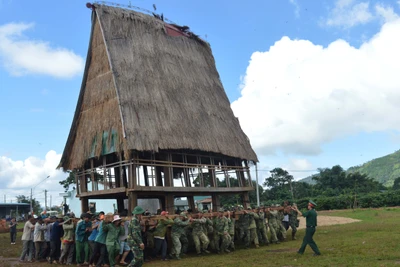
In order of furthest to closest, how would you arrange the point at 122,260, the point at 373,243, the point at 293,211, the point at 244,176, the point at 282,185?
the point at 282,185 → the point at 244,176 → the point at 293,211 → the point at 373,243 → the point at 122,260

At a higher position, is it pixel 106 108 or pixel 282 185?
pixel 106 108

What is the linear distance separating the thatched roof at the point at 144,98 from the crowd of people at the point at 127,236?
4716mm

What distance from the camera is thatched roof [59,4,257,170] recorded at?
59.0 feet

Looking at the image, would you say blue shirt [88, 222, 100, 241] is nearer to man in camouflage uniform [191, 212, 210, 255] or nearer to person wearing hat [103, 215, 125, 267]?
person wearing hat [103, 215, 125, 267]

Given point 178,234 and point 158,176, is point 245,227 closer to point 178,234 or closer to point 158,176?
point 178,234

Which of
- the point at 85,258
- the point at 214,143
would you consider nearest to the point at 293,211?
the point at 214,143

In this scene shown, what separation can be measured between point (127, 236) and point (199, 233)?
298cm

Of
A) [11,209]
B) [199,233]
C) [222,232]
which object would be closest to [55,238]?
[199,233]

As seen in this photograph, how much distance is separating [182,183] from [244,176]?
13.4 feet

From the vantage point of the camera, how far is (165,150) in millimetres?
18969

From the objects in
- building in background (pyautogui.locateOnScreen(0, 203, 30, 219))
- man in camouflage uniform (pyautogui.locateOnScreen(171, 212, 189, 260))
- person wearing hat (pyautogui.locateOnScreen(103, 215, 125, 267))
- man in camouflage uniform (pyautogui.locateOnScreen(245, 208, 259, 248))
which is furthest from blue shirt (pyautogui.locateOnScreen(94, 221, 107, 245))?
building in background (pyautogui.locateOnScreen(0, 203, 30, 219))

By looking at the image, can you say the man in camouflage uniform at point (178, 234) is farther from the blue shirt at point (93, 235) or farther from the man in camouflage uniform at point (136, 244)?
the man in camouflage uniform at point (136, 244)

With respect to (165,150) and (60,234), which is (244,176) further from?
(60,234)

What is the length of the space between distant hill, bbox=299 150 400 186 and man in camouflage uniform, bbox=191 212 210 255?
115 meters
